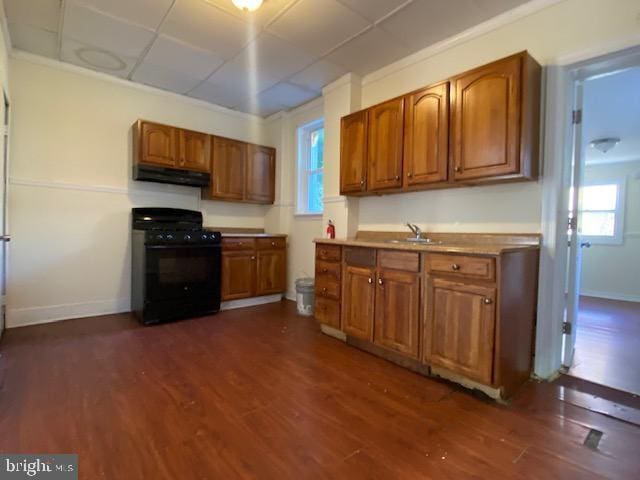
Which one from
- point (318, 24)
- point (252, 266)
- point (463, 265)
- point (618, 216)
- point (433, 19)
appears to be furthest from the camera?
point (618, 216)

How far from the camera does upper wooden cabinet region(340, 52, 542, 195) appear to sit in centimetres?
213

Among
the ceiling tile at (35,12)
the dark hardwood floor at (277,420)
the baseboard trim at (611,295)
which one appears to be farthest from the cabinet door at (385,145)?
the baseboard trim at (611,295)

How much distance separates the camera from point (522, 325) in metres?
2.14

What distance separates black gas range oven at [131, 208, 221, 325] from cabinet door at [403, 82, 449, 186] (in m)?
2.30

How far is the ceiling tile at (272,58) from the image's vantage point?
2.94 meters

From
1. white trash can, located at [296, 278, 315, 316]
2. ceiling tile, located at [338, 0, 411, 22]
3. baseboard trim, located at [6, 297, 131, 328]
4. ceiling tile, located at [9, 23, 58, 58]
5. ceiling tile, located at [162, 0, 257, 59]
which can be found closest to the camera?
ceiling tile, located at [338, 0, 411, 22]

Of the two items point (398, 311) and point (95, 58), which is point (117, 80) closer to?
point (95, 58)

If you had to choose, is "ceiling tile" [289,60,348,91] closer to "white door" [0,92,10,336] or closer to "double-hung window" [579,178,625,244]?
"white door" [0,92,10,336]

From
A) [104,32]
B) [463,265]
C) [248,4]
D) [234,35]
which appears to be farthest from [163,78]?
[463,265]

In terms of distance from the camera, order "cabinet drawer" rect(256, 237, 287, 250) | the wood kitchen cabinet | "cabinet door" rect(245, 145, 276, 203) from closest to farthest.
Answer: the wood kitchen cabinet → "cabinet drawer" rect(256, 237, 287, 250) → "cabinet door" rect(245, 145, 276, 203)

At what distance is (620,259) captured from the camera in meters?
5.55

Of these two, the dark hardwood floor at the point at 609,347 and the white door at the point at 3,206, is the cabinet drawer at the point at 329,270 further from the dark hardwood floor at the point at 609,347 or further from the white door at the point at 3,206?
the white door at the point at 3,206

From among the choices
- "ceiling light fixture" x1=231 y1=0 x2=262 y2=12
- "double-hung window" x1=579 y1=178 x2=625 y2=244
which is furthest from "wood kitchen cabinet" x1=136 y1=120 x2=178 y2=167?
"double-hung window" x1=579 y1=178 x2=625 y2=244

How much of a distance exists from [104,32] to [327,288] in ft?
9.57
